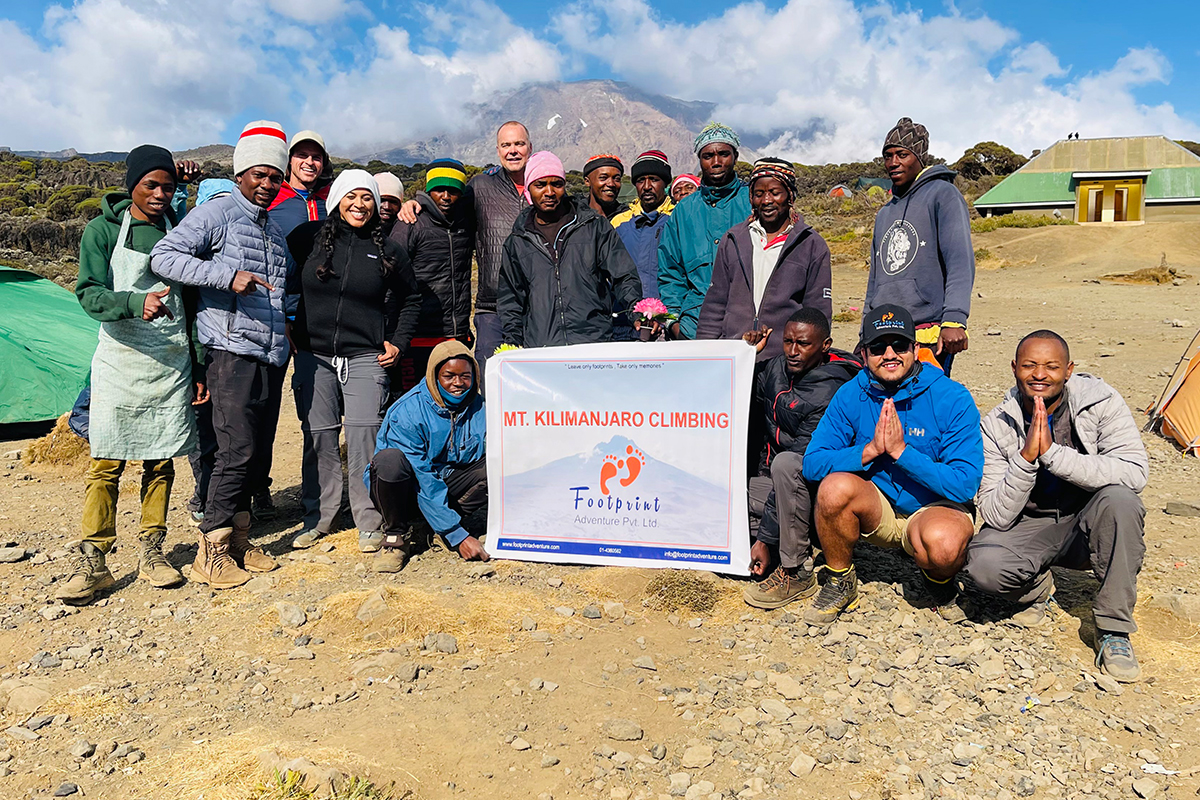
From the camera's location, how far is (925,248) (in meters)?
4.69

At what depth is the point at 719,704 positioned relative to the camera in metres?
3.43

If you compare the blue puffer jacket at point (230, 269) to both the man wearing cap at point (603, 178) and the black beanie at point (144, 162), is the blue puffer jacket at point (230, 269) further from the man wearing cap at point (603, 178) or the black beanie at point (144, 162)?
the man wearing cap at point (603, 178)

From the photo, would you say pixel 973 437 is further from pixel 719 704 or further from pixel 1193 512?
pixel 1193 512

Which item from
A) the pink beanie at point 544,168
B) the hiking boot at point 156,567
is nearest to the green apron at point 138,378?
the hiking boot at point 156,567

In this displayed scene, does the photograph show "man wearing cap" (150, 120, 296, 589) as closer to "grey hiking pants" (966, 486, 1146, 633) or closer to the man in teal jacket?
the man in teal jacket

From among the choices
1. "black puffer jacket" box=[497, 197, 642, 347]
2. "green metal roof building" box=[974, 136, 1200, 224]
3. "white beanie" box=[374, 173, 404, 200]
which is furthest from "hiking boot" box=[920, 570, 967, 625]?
"green metal roof building" box=[974, 136, 1200, 224]

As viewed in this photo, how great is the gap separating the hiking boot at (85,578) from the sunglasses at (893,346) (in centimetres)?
427

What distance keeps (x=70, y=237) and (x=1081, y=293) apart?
24.4m

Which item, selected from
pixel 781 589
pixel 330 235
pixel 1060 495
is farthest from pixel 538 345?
pixel 1060 495

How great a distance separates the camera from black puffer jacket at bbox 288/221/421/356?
16.9 feet

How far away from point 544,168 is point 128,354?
2609 millimetres

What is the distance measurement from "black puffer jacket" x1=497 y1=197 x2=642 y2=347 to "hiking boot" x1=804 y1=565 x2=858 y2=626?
2036mm

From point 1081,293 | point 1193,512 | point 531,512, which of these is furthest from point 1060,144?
point 531,512

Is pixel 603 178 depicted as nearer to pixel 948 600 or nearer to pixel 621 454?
pixel 621 454
